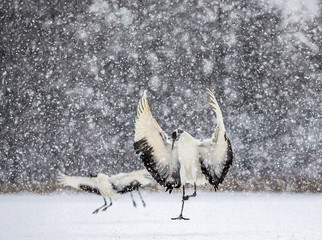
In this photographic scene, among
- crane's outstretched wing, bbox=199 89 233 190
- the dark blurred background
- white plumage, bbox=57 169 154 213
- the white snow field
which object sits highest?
the dark blurred background

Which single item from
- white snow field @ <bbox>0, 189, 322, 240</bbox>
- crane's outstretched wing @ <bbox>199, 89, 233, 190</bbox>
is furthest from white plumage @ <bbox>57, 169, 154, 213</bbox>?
crane's outstretched wing @ <bbox>199, 89, 233, 190</bbox>

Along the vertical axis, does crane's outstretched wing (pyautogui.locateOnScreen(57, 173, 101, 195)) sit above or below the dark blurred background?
below

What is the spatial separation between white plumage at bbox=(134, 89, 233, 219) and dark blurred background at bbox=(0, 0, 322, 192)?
3.90m

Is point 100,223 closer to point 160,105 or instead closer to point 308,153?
point 160,105

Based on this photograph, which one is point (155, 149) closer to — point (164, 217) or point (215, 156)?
point (215, 156)

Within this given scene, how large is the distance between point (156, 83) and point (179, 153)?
445 centimetres

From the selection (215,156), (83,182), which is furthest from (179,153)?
(83,182)

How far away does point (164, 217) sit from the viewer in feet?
20.5

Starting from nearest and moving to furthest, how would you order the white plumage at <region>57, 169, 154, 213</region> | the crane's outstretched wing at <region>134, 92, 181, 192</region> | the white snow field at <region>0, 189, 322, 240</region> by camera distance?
the crane's outstretched wing at <region>134, 92, 181, 192</region> < the white snow field at <region>0, 189, 322, 240</region> < the white plumage at <region>57, 169, 154, 213</region>

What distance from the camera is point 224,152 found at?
193 inches

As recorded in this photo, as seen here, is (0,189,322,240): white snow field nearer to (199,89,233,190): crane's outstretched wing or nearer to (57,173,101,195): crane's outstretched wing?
(57,173,101,195): crane's outstretched wing

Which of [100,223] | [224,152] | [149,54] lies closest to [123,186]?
[100,223]

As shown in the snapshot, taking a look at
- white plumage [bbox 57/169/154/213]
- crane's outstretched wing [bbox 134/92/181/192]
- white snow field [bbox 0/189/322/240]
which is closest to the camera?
crane's outstretched wing [bbox 134/92/181/192]

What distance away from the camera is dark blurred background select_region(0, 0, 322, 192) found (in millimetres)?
9008
